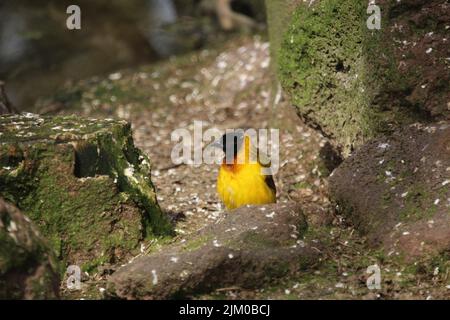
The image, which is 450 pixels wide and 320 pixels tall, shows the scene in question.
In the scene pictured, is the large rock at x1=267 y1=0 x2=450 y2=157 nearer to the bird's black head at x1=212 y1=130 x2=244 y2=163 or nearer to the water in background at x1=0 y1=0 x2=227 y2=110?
the bird's black head at x1=212 y1=130 x2=244 y2=163

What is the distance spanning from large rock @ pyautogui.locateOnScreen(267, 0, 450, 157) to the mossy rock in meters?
1.61

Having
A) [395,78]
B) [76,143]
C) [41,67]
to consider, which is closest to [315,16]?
[395,78]

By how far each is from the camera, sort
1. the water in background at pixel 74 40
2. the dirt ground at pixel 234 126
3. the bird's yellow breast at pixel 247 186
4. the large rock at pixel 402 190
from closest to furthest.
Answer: the dirt ground at pixel 234 126, the large rock at pixel 402 190, the bird's yellow breast at pixel 247 186, the water in background at pixel 74 40

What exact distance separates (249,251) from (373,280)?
0.78 metres

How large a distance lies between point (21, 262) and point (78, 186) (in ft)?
4.19

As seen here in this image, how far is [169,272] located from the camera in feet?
15.3

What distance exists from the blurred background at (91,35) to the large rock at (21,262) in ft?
28.5

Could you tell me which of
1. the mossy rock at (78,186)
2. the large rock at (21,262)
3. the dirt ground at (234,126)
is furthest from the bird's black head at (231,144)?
the large rock at (21,262)

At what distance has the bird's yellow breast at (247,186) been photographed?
6.11m

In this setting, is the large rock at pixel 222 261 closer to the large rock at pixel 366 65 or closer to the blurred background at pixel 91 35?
the large rock at pixel 366 65

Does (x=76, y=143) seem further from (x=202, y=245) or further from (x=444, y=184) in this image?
(x=444, y=184)

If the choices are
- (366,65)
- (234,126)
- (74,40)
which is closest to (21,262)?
(366,65)

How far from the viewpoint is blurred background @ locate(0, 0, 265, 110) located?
1272 cm

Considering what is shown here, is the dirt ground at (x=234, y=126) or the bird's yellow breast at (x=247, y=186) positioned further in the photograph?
the bird's yellow breast at (x=247, y=186)
